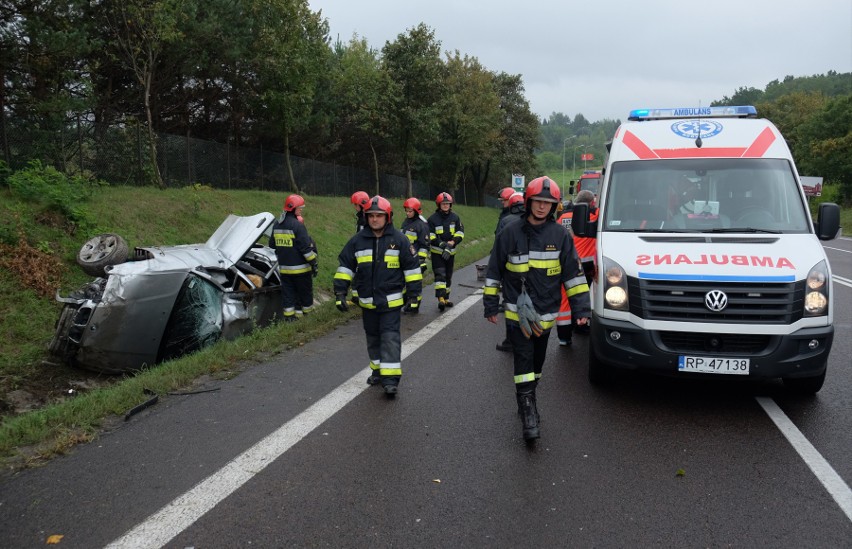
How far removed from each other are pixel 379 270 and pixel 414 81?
25072 mm

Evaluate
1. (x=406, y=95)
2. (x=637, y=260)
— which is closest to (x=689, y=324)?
(x=637, y=260)

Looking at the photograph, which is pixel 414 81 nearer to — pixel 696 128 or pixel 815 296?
pixel 696 128

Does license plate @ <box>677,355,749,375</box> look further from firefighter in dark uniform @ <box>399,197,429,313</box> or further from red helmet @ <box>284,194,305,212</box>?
Answer: red helmet @ <box>284,194,305,212</box>

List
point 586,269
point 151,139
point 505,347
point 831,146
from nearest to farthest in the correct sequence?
point 505,347 < point 586,269 < point 151,139 < point 831,146

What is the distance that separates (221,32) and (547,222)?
17.6 meters

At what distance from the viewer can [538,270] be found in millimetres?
4547

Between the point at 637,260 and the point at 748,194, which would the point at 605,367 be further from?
the point at 748,194

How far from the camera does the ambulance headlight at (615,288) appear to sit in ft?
16.1

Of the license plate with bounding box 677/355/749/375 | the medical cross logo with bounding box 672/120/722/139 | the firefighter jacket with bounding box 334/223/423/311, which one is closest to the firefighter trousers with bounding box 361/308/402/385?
the firefighter jacket with bounding box 334/223/423/311

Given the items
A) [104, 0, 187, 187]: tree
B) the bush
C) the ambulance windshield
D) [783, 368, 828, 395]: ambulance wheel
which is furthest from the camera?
[104, 0, 187, 187]: tree

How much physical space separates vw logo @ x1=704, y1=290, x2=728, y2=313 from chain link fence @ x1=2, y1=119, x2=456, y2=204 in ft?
44.1

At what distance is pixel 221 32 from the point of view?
1903 cm

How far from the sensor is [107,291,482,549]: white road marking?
3129mm

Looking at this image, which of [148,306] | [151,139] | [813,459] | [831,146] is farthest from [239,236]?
[831,146]
